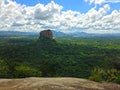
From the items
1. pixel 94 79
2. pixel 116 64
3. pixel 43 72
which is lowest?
pixel 43 72

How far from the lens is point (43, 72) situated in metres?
75.3

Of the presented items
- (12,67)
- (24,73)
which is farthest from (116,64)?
(12,67)

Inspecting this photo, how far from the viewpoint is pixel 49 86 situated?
20.3m

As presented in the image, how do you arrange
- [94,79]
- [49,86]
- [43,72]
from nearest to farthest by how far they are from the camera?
[49,86]
[94,79]
[43,72]

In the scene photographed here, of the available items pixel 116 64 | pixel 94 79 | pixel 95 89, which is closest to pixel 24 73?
pixel 116 64

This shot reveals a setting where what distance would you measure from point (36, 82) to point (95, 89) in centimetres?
440

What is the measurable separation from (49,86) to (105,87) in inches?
187

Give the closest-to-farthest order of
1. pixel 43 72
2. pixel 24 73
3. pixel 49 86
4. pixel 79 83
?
pixel 49 86 → pixel 79 83 → pixel 24 73 → pixel 43 72

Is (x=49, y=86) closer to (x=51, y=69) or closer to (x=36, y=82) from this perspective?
(x=36, y=82)

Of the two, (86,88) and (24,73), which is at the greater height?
(86,88)

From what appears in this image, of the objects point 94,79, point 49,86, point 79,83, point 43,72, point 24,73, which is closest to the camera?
point 49,86

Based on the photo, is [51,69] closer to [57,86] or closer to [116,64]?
[116,64]

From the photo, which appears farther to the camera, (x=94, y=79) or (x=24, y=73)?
(x=24, y=73)

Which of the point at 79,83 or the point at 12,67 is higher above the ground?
the point at 79,83
